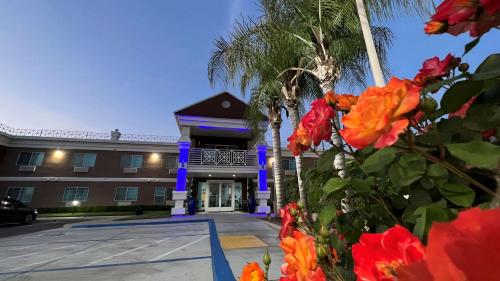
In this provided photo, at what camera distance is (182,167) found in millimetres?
15562

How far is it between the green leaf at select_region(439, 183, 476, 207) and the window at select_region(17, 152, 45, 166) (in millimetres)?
26363

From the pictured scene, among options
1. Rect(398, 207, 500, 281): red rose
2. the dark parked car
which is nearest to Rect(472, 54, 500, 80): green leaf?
Rect(398, 207, 500, 281): red rose

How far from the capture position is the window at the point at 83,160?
68.1ft

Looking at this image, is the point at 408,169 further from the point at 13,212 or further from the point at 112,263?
the point at 13,212

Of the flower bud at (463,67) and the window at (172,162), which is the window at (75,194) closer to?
the window at (172,162)

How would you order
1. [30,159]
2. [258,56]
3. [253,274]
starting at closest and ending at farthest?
[253,274] < [258,56] < [30,159]

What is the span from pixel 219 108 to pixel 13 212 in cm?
1353

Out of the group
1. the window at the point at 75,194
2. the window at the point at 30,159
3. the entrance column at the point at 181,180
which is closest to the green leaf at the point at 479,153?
the entrance column at the point at 181,180

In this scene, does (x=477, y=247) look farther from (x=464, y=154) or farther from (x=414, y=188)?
(x=414, y=188)

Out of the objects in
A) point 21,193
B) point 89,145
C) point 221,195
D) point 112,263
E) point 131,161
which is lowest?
point 112,263

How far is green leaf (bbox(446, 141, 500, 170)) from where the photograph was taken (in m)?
0.58

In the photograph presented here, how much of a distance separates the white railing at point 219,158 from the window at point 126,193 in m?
7.51

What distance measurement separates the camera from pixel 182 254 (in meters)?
4.82

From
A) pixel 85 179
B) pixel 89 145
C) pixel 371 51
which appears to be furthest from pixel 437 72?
pixel 89 145
